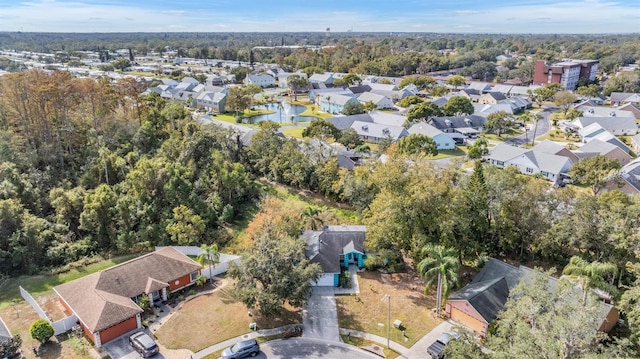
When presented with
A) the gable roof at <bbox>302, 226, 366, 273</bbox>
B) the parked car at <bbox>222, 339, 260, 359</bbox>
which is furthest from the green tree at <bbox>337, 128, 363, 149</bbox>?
the parked car at <bbox>222, 339, 260, 359</bbox>

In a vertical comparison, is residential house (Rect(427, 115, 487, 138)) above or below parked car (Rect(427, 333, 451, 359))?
above

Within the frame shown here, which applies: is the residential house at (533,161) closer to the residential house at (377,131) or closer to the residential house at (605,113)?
the residential house at (377,131)

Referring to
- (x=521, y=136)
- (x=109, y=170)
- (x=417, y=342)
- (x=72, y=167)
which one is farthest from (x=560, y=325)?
(x=521, y=136)

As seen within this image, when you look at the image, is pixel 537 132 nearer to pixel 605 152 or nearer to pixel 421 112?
pixel 605 152

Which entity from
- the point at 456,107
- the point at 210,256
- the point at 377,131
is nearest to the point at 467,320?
the point at 210,256

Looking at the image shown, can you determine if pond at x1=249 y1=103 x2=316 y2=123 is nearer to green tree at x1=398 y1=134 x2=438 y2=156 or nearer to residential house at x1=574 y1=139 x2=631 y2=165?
green tree at x1=398 y1=134 x2=438 y2=156

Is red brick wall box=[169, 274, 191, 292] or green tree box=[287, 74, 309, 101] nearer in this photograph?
red brick wall box=[169, 274, 191, 292]
